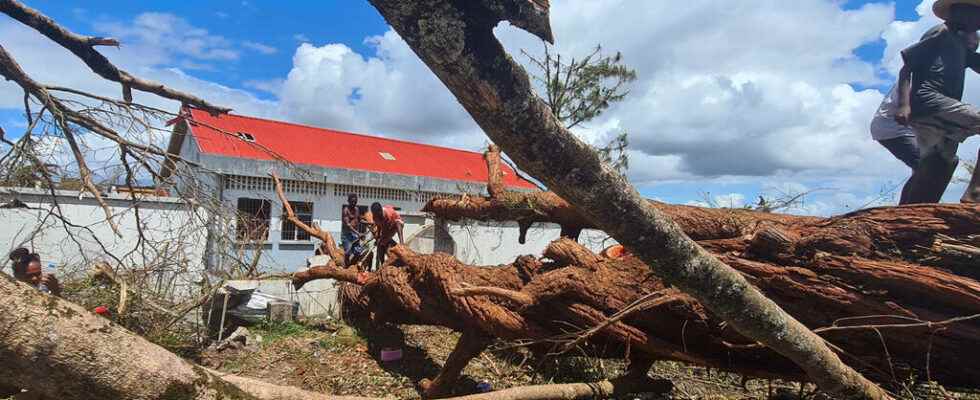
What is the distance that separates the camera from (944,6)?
392 cm

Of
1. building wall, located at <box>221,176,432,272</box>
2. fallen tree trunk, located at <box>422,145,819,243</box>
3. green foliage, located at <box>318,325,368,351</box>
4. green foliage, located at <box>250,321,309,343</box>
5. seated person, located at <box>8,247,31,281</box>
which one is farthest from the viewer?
building wall, located at <box>221,176,432,272</box>

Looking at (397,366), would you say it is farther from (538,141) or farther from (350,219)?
(538,141)

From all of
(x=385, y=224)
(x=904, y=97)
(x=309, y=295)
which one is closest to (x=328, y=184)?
(x=385, y=224)

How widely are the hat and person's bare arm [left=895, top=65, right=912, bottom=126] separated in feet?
1.57

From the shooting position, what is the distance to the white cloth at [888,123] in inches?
160

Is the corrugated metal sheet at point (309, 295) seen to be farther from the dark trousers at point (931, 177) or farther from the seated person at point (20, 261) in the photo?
the dark trousers at point (931, 177)

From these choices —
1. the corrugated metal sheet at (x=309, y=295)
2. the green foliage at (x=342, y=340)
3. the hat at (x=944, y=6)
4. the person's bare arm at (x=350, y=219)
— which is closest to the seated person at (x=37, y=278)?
the corrugated metal sheet at (x=309, y=295)

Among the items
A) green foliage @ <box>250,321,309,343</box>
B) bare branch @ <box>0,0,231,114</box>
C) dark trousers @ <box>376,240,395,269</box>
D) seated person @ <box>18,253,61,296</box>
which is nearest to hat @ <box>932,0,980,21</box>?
bare branch @ <box>0,0,231,114</box>

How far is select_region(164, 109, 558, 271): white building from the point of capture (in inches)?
324

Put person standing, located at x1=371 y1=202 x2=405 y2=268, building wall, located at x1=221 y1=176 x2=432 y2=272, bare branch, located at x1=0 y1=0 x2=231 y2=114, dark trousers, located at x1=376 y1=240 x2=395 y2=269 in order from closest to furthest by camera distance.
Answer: bare branch, located at x1=0 y1=0 x2=231 y2=114 < person standing, located at x1=371 y1=202 x2=405 y2=268 < dark trousers, located at x1=376 y1=240 x2=395 y2=269 < building wall, located at x1=221 y1=176 x2=432 y2=272

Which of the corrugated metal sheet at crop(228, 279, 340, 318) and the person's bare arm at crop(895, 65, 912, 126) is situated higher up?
the person's bare arm at crop(895, 65, 912, 126)

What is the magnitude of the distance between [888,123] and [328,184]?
12.3m

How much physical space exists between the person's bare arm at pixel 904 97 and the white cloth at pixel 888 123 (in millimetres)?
88

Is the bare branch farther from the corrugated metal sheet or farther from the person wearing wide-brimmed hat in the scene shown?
the person wearing wide-brimmed hat
